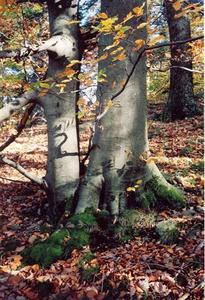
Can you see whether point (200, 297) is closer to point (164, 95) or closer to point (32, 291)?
point (32, 291)

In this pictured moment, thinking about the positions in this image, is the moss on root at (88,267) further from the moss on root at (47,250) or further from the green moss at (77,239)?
the moss on root at (47,250)

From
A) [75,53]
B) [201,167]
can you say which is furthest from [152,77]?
[75,53]

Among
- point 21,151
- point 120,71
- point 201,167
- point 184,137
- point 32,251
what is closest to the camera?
point 32,251

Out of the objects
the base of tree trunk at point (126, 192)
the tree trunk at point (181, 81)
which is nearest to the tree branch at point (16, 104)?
the base of tree trunk at point (126, 192)

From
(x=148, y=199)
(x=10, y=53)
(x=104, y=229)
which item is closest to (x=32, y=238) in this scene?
(x=104, y=229)

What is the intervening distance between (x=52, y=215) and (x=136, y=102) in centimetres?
199

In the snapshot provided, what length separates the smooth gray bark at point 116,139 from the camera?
4.49 meters

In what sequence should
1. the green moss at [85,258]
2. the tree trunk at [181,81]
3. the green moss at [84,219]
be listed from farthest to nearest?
the tree trunk at [181,81] → the green moss at [84,219] → the green moss at [85,258]

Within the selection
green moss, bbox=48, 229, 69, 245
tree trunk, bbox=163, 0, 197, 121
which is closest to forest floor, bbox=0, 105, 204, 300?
green moss, bbox=48, 229, 69, 245

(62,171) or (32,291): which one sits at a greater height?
(62,171)

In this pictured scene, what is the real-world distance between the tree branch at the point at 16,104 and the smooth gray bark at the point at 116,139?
0.88 meters

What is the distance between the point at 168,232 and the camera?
4113mm

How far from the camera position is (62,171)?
4977mm

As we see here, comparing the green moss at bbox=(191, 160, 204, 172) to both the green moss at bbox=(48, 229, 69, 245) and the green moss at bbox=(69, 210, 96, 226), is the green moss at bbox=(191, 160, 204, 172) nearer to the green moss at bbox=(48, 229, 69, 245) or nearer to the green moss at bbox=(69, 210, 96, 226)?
the green moss at bbox=(69, 210, 96, 226)
